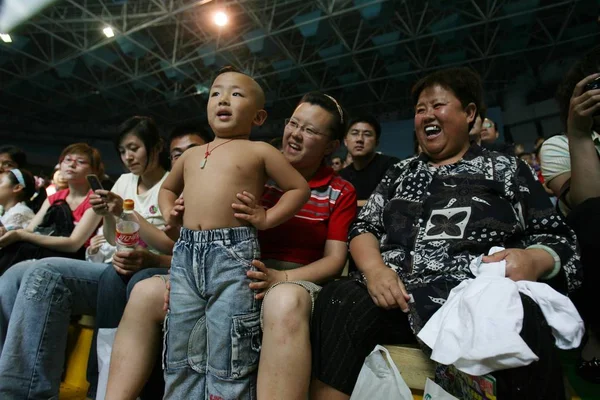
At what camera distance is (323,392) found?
119 cm

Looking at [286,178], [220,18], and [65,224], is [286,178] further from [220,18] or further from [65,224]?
[220,18]

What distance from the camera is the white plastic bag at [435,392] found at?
1.02 metres

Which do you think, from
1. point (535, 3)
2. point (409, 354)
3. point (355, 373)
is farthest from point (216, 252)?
point (535, 3)

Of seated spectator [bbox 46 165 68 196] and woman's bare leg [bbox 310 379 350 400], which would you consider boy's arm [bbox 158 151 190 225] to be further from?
seated spectator [bbox 46 165 68 196]

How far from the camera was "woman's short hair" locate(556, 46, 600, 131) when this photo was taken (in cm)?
152

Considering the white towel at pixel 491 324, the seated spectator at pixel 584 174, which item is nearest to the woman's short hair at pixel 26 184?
the white towel at pixel 491 324

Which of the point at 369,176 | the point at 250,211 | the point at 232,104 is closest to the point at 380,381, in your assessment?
the point at 250,211

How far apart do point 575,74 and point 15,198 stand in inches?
132

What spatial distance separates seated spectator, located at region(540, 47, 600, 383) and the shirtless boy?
0.92 metres

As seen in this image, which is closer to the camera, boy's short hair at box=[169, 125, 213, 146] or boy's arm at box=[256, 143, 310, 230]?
boy's arm at box=[256, 143, 310, 230]

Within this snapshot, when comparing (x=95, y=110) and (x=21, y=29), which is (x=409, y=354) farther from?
(x=95, y=110)

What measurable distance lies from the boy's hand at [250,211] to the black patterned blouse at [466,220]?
46 centimetres

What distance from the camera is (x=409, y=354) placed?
1194mm

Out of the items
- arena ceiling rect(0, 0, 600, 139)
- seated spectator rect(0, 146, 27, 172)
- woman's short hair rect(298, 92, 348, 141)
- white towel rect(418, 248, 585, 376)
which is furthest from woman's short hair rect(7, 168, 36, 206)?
arena ceiling rect(0, 0, 600, 139)
